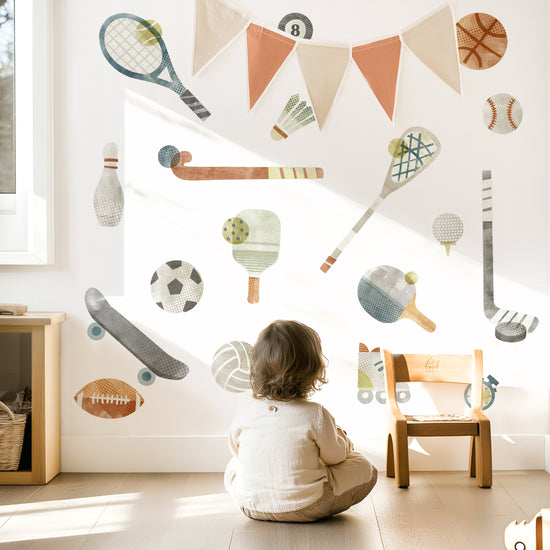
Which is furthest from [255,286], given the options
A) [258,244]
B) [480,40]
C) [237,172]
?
[480,40]

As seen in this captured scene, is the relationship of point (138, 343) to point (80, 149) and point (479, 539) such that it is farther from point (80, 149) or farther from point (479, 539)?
point (479, 539)

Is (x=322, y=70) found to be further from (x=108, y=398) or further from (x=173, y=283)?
(x=108, y=398)

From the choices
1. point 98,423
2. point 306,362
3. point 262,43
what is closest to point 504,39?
point 262,43

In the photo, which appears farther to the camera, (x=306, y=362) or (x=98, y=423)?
(x=98, y=423)

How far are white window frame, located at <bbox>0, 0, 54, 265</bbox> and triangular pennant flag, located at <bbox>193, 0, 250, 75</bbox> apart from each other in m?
0.57

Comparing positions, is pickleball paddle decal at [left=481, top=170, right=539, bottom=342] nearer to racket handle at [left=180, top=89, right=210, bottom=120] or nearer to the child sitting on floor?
the child sitting on floor

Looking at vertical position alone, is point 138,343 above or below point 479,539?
above

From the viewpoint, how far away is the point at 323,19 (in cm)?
271

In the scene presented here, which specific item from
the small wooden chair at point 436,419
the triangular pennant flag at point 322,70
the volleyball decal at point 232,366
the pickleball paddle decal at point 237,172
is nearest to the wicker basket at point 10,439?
the volleyball decal at point 232,366

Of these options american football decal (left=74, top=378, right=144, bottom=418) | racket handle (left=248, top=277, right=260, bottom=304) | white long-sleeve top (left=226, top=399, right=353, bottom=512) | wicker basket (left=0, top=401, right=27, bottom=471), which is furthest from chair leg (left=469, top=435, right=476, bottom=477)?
wicker basket (left=0, top=401, right=27, bottom=471)

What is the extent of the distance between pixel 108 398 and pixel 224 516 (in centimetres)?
78

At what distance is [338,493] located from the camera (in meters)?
2.11

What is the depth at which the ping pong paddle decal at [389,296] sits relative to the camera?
9.02ft

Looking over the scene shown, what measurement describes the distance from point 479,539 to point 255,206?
1425 millimetres
